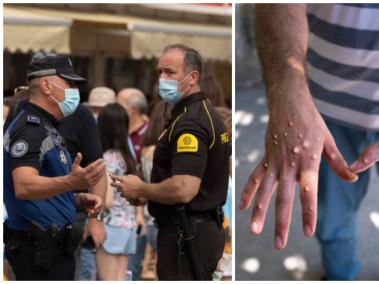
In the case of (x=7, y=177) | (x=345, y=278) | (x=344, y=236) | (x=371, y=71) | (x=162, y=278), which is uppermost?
(x=371, y=71)

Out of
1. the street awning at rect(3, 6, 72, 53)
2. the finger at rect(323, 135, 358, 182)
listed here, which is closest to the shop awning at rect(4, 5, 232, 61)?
the street awning at rect(3, 6, 72, 53)

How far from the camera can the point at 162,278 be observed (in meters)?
2.34

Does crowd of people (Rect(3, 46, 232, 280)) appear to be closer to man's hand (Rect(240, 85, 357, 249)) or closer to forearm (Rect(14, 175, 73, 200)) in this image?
forearm (Rect(14, 175, 73, 200))

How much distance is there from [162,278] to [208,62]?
4954 mm

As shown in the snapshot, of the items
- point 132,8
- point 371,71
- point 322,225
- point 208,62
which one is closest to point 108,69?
point 132,8

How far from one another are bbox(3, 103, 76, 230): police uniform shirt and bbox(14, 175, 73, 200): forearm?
0.21 feet

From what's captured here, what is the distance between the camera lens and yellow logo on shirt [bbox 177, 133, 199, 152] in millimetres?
2098

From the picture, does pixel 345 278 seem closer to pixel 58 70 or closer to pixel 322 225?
pixel 322 225

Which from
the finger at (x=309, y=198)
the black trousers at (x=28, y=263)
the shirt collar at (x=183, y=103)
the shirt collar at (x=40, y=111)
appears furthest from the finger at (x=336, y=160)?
the black trousers at (x=28, y=263)

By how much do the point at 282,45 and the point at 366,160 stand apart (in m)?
0.50

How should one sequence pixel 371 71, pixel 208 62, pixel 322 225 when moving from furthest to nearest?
pixel 208 62
pixel 322 225
pixel 371 71

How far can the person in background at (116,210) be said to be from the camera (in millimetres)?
3064

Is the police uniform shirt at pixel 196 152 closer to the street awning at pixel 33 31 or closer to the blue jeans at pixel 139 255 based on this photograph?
the blue jeans at pixel 139 255

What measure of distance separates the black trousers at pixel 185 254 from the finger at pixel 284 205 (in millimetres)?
690
